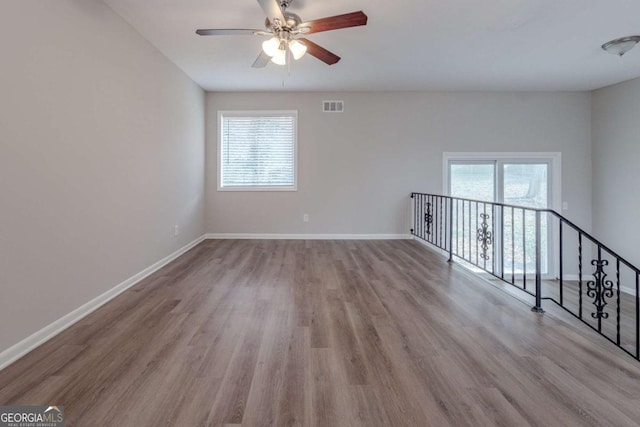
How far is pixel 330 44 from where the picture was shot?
3.65 metres

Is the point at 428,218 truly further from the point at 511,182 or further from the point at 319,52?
the point at 319,52

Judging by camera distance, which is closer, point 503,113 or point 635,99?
point 635,99

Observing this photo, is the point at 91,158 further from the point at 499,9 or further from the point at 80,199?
the point at 499,9

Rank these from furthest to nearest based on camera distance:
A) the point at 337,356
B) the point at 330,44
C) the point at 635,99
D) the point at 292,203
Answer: the point at 292,203
the point at 635,99
the point at 330,44
the point at 337,356

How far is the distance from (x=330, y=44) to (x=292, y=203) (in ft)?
9.17

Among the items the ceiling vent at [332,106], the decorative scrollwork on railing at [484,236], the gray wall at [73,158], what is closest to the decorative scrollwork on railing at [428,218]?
the decorative scrollwork on railing at [484,236]

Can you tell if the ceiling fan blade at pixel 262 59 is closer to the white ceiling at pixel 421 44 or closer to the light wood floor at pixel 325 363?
the white ceiling at pixel 421 44

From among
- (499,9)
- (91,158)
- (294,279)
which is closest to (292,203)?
(294,279)

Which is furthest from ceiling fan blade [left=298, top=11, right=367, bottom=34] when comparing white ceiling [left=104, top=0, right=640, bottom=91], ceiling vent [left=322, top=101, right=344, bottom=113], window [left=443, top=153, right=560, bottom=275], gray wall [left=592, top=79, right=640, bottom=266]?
gray wall [left=592, top=79, right=640, bottom=266]

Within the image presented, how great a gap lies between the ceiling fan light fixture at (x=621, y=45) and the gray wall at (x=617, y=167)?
175 centimetres

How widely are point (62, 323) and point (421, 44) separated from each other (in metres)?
4.34

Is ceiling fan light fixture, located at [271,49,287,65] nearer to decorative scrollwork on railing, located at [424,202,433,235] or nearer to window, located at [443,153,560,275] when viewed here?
decorative scrollwork on railing, located at [424,202,433,235]

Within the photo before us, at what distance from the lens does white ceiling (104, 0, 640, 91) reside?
9.57 feet

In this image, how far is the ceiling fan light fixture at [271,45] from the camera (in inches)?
107
